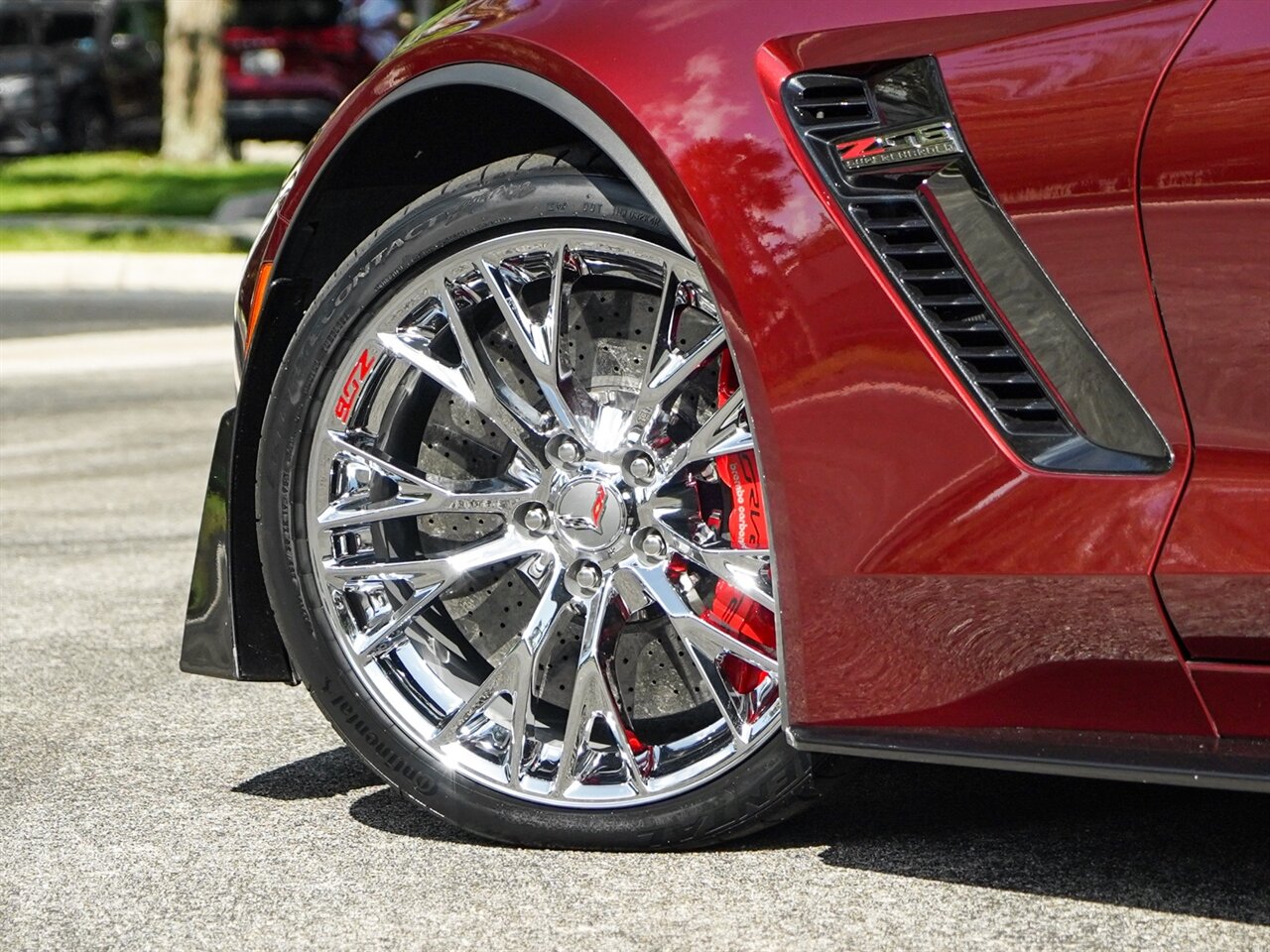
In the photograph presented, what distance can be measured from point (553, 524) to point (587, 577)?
0.29 ft

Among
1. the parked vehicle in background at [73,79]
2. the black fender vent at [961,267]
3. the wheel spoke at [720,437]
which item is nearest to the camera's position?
the black fender vent at [961,267]

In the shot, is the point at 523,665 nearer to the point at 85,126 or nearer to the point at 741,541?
the point at 741,541

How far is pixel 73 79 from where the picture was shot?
877 inches

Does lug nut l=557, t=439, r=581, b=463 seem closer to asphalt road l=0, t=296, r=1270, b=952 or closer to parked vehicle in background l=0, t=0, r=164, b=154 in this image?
asphalt road l=0, t=296, r=1270, b=952

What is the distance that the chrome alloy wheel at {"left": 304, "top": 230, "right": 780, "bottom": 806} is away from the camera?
8.80ft

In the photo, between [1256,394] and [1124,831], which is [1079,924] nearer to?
[1124,831]

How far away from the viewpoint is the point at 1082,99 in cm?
221

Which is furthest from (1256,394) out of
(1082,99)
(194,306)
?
(194,306)

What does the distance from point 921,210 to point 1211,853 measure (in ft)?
3.34

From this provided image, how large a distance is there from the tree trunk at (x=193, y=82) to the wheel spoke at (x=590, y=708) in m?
17.2

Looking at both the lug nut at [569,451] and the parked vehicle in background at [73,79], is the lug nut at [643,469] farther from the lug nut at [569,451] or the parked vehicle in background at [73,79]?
the parked vehicle in background at [73,79]

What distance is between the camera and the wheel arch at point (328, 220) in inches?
114

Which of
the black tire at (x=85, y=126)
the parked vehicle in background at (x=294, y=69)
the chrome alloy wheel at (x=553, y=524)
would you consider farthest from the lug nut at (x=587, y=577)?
the black tire at (x=85, y=126)

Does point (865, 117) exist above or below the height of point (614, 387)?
above
